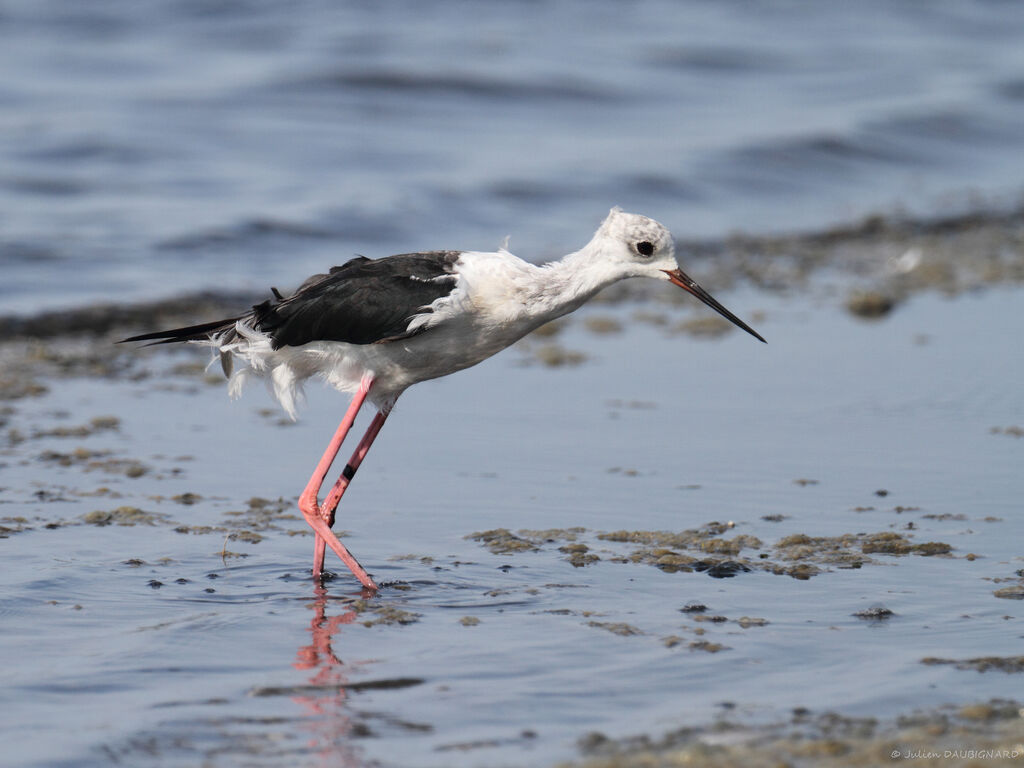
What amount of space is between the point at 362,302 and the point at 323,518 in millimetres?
856

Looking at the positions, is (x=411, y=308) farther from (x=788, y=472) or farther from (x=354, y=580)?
(x=788, y=472)

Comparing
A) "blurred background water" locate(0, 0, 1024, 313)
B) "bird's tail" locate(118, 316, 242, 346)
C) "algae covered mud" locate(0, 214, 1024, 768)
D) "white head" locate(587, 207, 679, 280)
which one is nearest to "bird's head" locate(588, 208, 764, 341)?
"white head" locate(587, 207, 679, 280)

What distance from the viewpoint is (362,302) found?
18.9 ft

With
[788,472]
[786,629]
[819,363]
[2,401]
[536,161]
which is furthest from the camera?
[536,161]

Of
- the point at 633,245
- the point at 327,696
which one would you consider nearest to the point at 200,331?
the point at 633,245

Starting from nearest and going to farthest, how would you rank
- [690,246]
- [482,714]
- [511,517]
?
[482,714], [511,517], [690,246]

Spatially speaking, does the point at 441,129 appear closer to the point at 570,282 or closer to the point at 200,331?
the point at 200,331

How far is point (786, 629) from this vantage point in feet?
16.3

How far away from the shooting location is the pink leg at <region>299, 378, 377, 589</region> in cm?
560

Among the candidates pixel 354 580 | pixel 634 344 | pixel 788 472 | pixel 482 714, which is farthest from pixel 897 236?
pixel 482 714

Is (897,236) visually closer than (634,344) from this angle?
No

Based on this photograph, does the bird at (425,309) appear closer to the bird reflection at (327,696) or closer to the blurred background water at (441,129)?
the bird reflection at (327,696)

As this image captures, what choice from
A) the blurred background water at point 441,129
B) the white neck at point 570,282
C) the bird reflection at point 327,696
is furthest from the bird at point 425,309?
the blurred background water at point 441,129

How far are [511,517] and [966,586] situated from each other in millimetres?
1888
